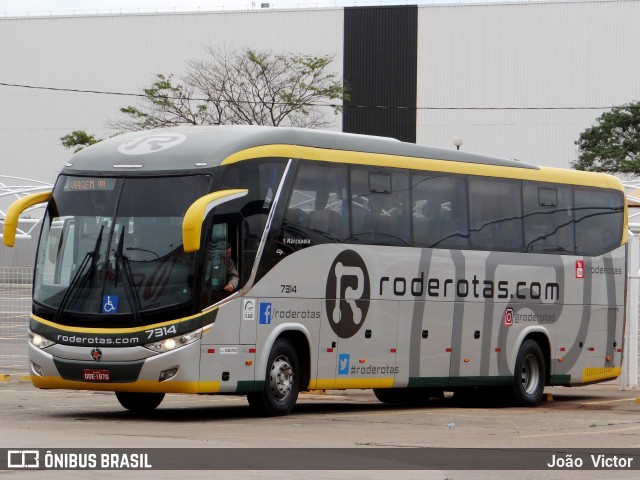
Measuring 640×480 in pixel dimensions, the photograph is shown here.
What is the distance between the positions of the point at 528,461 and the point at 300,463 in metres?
2.10

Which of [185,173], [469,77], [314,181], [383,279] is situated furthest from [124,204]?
[469,77]

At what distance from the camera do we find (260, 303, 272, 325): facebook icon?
1745cm

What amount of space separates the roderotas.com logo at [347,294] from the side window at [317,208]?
361 millimetres

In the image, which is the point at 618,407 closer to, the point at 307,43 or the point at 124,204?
the point at 124,204

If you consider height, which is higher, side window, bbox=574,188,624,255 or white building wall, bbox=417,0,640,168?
white building wall, bbox=417,0,640,168

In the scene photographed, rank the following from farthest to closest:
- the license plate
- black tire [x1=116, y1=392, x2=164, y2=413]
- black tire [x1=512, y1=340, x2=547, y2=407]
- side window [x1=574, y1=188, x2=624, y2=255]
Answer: side window [x1=574, y1=188, x2=624, y2=255] → black tire [x1=512, y1=340, x2=547, y2=407] → black tire [x1=116, y1=392, x2=164, y2=413] → the license plate

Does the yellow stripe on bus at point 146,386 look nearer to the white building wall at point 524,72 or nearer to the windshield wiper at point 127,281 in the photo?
the windshield wiper at point 127,281

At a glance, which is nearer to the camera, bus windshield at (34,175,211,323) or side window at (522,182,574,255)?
bus windshield at (34,175,211,323)

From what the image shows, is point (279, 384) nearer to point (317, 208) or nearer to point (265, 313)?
point (265, 313)

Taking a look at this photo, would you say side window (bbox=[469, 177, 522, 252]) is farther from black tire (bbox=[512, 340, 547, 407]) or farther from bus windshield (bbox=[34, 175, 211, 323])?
bus windshield (bbox=[34, 175, 211, 323])

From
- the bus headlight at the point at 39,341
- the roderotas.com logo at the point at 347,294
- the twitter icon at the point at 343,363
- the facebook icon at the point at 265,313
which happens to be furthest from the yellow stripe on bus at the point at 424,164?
the bus headlight at the point at 39,341

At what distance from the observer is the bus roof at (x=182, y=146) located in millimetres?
17141

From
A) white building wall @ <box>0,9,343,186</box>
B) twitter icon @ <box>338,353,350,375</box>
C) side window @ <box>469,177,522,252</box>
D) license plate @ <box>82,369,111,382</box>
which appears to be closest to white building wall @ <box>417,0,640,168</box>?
white building wall @ <box>0,9,343,186</box>

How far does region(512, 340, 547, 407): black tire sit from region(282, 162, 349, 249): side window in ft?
15.0
